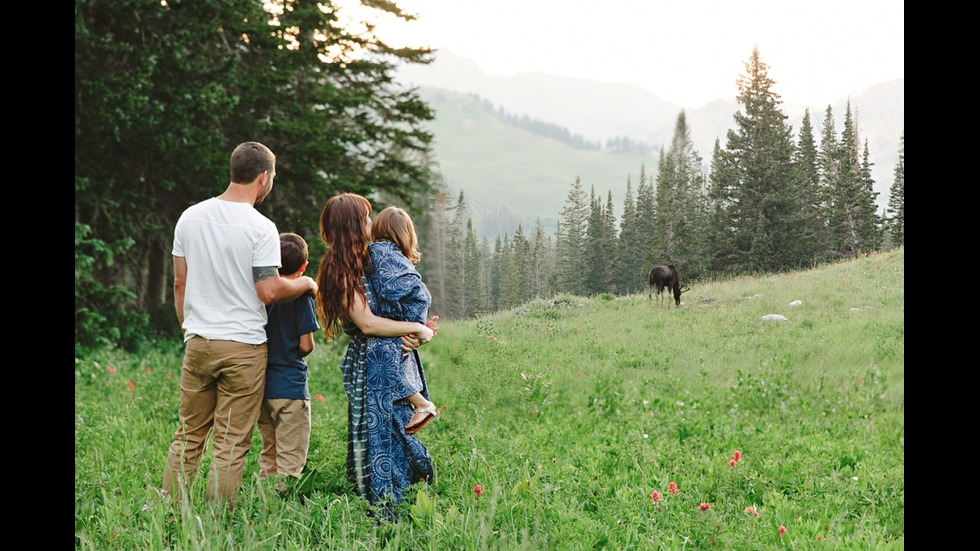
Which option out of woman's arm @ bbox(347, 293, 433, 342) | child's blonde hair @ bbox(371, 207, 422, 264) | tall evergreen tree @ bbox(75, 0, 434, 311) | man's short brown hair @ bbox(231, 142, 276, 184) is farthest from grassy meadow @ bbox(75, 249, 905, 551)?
tall evergreen tree @ bbox(75, 0, 434, 311)

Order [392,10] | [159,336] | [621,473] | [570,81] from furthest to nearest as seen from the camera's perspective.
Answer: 1. [159,336]
2. [392,10]
3. [570,81]
4. [621,473]

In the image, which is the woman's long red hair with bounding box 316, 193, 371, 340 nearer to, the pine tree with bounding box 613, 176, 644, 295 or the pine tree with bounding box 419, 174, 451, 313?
the pine tree with bounding box 613, 176, 644, 295

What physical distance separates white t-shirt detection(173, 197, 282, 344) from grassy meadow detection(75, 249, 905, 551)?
915 millimetres

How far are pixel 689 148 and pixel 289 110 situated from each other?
753cm

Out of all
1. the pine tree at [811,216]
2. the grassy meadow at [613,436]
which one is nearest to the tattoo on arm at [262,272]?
the grassy meadow at [613,436]

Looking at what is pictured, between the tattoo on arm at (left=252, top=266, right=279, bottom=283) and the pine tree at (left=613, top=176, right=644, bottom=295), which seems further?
the pine tree at (left=613, top=176, right=644, bottom=295)

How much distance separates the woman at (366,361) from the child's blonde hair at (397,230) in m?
0.09

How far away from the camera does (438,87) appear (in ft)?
33.5

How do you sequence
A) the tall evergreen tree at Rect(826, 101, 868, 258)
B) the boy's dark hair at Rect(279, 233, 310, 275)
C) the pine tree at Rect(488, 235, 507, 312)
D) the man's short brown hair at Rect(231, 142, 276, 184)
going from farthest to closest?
1. the pine tree at Rect(488, 235, 507, 312)
2. the tall evergreen tree at Rect(826, 101, 868, 258)
3. the boy's dark hair at Rect(279, 233, 310, 275)
4. the man's short brown hair at Rect(231, 142, 276, 184)

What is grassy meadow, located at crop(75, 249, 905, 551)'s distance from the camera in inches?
138

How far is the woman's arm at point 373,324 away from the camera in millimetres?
3928

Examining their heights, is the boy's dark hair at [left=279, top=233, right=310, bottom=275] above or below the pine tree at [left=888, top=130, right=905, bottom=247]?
below
